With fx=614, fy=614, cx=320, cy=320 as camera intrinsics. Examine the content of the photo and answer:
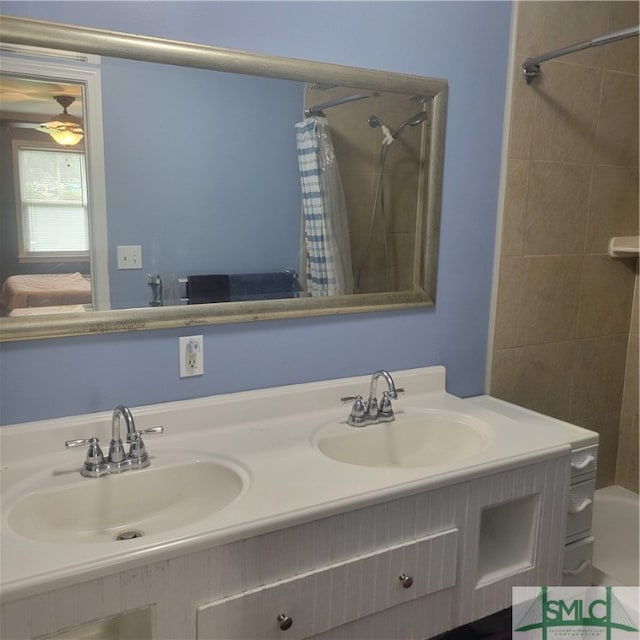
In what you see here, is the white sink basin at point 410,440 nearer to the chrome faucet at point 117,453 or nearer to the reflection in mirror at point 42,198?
the chrome faucet at point 117,453

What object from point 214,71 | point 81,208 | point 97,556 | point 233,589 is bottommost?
point 233,589

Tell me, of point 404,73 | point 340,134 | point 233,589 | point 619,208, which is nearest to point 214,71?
point 340,134

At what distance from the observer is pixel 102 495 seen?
1312mm

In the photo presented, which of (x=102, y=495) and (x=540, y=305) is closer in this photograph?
(x=102, y=495)

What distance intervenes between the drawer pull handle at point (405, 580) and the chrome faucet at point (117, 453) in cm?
61

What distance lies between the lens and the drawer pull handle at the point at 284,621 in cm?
119

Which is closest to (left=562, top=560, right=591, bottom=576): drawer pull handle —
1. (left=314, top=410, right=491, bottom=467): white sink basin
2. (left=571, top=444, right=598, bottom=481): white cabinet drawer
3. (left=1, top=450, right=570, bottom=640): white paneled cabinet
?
(left=1, top=450, right=570, bottom=640): white paneled cabinet

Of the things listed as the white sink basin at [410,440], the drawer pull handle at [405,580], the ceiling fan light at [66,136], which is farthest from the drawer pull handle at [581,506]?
the ceiling fan light at [66,136]

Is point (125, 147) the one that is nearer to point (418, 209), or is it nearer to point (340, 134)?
point (340, 134)

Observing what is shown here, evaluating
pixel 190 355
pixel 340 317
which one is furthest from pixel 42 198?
pixel 340 317

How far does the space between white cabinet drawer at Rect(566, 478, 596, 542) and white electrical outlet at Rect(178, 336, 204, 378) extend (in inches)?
41.8

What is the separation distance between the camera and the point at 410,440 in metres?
1.74

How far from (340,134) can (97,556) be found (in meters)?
1.21

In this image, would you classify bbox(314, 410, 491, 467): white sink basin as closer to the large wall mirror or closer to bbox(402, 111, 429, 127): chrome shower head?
the large wall mirror
